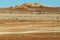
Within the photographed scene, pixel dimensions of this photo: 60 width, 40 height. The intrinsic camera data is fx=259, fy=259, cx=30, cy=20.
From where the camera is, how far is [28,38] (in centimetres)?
1669

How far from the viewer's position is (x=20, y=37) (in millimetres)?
16906

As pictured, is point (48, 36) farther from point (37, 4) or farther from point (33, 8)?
point (37, 4)

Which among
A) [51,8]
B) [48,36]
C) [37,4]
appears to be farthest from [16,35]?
[37,4]

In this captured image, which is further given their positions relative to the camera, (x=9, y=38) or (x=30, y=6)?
(x=30, y=6)

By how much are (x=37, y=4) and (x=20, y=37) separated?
60.4 m

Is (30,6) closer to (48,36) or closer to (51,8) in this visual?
(51,8)

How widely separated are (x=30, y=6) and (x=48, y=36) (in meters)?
57.4

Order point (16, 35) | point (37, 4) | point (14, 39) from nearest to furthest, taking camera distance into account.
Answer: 1. point (14, 39)
2. point (16, 35)
3. point (37, 4)

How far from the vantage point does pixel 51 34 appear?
59.8 ft

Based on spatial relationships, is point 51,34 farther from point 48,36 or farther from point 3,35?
point 3,35

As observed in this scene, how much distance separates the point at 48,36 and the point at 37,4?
59.9 metres

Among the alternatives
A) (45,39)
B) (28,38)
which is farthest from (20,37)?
(45,39)

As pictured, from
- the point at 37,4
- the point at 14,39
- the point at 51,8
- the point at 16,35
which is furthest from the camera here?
the point at 37,4

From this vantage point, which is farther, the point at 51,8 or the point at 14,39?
the point at 51,8
